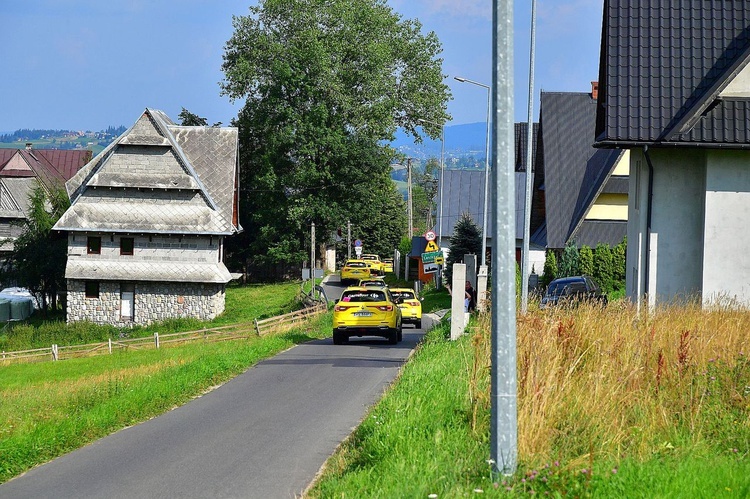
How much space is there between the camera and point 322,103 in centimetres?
6844

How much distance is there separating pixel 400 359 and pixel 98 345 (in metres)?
21.8

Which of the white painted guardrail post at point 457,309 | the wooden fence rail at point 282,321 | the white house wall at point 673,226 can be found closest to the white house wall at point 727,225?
the white house wall at point 673,226

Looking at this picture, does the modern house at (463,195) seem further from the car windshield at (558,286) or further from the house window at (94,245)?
the car windshield at (558,286)

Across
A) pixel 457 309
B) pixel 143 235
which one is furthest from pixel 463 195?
pixel 457 309

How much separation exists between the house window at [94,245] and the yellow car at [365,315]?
32007 millimetres

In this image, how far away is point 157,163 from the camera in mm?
57938

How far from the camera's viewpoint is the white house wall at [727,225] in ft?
75.0

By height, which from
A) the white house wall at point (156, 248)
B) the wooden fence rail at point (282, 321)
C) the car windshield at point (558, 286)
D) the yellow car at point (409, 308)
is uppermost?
the white house wall at point (156, 248)

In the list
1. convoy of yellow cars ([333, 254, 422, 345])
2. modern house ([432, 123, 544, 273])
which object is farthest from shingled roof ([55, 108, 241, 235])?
convoy of yellow cars ([333, 254, 422, 345])

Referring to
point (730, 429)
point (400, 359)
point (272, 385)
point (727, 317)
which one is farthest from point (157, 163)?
point (730, 429)

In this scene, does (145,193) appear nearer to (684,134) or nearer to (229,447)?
(684,134)

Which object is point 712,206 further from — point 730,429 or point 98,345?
point 98,345

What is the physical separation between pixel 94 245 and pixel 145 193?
420 centimetres

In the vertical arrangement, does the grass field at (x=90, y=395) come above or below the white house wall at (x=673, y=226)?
below
